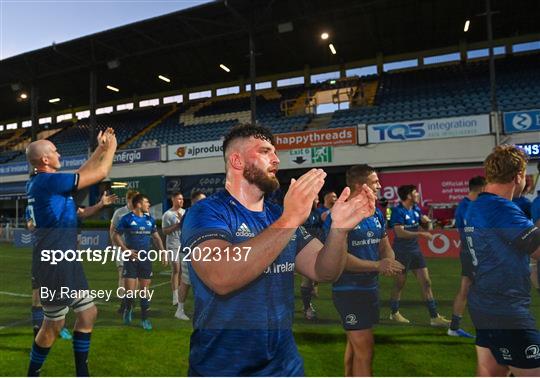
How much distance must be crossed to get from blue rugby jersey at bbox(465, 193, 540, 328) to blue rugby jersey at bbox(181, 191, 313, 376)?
4.29ft

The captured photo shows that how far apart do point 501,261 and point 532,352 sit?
1.72ft

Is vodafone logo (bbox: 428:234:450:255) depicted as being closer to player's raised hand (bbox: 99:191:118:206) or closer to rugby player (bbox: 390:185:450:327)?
rugby player (bbox: 390:185:450:327)

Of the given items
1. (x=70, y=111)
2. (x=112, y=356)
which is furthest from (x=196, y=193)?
(x=70, y=111)

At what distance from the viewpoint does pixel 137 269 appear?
4.01m

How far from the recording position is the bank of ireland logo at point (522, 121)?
12.8 m

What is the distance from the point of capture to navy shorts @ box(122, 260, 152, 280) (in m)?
3.65

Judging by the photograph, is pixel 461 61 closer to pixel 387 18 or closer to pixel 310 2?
pixel 387 18

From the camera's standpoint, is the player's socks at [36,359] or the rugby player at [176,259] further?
the rugby player at [176,259]

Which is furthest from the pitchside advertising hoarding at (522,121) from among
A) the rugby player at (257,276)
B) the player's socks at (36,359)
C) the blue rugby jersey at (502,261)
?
the player's socks at (36,359)

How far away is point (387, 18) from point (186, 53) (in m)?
10.4

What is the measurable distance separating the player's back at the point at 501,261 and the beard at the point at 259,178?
4.65ft

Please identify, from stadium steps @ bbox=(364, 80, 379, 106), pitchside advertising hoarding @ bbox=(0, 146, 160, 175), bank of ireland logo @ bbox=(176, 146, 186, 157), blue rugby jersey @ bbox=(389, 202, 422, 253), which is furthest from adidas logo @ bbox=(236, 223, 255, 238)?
stadium steps @ bbox=(364, 80, 379, 106)

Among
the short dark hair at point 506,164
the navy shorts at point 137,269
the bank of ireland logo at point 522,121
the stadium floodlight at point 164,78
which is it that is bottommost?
the navy shorts at point 137,269

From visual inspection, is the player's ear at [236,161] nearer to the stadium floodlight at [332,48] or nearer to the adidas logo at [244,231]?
the adidas logo at [244,231]
